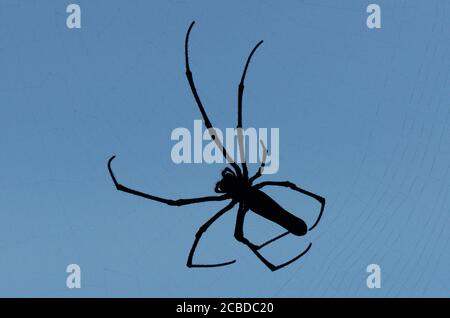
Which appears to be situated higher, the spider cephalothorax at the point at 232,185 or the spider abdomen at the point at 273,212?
the spider cephalothorax at the point at 232,185

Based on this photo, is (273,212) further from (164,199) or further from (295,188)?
(164,199)

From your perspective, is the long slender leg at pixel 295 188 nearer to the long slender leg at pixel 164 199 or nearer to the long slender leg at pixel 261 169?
the long slender leg at pixel 261 169

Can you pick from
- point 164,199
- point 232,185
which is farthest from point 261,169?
point 164,199

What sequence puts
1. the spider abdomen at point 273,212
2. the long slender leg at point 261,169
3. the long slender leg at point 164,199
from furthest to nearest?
the long slender leg at point 261,169 → the spider abdomen at point 273,212 → the long slender leg at point 164,199

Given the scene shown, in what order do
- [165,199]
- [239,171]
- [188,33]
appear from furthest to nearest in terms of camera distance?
1. [239,171]
2. [165,199]
3. [188,33]

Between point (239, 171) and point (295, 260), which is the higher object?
point (239, 171)
